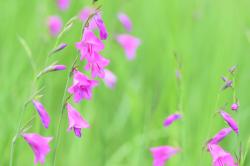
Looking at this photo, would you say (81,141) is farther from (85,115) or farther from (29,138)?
(29,138)

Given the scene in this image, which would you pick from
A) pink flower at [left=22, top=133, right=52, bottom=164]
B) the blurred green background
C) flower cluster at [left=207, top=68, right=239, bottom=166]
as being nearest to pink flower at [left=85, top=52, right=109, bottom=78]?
pink flower at [left=22, top=133, right=52, bottom=164]

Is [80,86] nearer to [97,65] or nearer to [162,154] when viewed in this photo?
[97,65]

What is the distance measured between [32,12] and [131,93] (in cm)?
157

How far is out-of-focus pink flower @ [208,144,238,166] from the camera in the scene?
167 centimetres

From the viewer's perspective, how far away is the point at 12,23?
3615 mm

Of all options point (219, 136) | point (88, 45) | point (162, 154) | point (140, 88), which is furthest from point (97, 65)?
point (140, 88)

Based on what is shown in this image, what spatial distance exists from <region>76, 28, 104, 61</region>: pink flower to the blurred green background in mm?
715

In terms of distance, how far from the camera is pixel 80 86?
161cm

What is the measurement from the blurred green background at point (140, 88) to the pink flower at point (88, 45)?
0.72m

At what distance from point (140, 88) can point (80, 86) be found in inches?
77.9

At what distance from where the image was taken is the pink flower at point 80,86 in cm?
156

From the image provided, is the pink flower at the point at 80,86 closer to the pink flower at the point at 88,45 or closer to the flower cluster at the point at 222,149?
the pink flower at the point at 88,45

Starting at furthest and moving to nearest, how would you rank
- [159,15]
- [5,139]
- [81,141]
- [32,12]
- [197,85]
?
[159,15] < [32,12] < [197,85] < [81,141] < [5,139]

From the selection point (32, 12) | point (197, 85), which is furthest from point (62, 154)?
point (32, 12)
